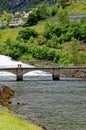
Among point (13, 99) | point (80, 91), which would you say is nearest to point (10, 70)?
point (80, 91)

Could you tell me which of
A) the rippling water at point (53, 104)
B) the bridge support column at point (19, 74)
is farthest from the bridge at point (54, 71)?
the rippling water at point (53, 104)

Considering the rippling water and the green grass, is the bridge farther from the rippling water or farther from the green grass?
the green grass

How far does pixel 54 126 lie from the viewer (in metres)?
72.0

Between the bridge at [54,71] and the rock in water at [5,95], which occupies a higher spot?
the rock in water at [5,95]

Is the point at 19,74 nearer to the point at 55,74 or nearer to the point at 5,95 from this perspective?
the point at 55,74

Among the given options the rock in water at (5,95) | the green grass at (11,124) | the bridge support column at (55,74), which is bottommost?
the bridge support column at (55,74)

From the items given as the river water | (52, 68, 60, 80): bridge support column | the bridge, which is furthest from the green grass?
the bridge

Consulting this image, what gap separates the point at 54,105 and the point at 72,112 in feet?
35.6

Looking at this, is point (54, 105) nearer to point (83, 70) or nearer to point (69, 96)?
point (69, 96)

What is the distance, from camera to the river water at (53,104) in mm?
75500

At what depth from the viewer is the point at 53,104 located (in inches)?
3841

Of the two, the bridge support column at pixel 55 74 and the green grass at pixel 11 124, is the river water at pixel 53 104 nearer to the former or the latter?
the green grass at pixel 11 124

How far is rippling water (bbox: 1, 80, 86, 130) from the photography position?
75.4m

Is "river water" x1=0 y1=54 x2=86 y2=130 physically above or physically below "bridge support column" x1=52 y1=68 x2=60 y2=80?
above
